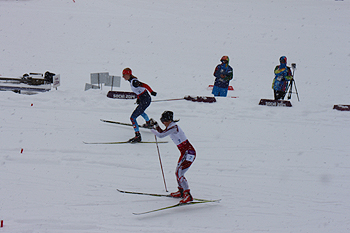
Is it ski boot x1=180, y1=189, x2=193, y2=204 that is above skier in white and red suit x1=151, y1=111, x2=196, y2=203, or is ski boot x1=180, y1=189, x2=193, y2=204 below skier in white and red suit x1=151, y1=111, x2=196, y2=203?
below

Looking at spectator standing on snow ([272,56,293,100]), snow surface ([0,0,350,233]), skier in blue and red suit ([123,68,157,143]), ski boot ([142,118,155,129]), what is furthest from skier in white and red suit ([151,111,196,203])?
spectator standing on snow ([272,56,293,100])

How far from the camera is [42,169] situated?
25.2 feet

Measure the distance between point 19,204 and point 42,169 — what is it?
1323 mm

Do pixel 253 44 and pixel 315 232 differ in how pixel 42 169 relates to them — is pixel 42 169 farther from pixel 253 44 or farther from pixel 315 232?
pixel 253 44

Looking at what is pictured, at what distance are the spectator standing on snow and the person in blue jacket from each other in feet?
4.92

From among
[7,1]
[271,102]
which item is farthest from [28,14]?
[271,102]

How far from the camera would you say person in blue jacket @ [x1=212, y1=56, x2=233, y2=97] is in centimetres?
1223

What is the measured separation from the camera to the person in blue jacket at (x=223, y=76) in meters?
12.2

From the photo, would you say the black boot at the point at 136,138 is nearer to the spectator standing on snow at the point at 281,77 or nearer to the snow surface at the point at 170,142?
the snow surface at the point at 170,142

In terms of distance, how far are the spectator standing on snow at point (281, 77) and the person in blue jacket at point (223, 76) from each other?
4.92 ft

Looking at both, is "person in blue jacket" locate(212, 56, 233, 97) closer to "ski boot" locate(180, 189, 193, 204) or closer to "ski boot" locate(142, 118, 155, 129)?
"ski boot" locate(142, 118, 155, 129)

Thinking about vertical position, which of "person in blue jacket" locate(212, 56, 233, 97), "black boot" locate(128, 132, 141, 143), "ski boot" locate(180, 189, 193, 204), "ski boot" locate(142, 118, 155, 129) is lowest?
"ski boot" locate(180, 189, 193, 204)

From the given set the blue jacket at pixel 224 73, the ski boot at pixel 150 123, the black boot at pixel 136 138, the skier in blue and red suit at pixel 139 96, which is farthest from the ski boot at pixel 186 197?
the blue jacket at pixel 224 73

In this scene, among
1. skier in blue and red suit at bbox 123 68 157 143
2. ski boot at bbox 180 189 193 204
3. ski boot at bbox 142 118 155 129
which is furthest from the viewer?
skier in blue and red suit at bbox 123 68 157 143
